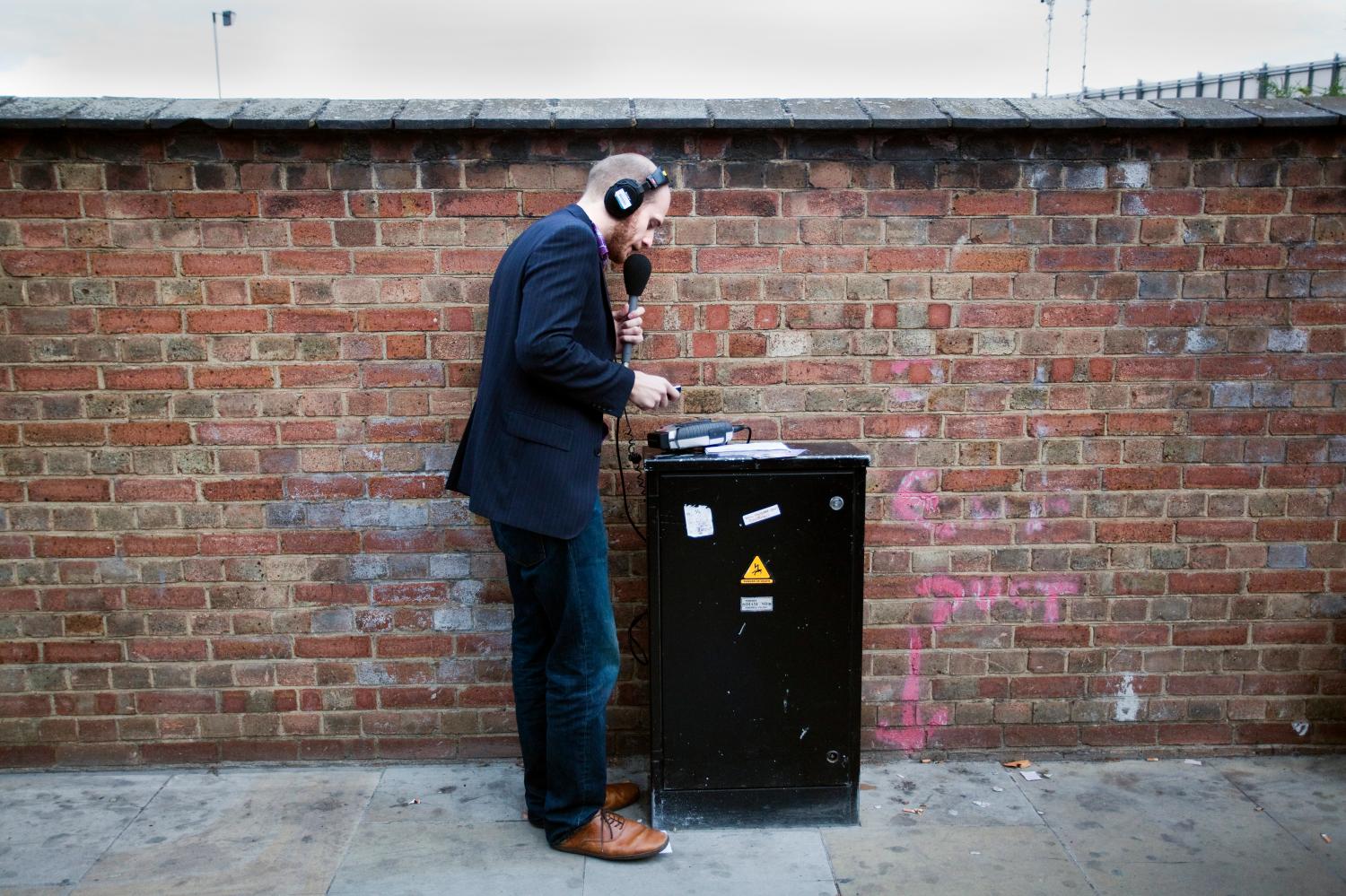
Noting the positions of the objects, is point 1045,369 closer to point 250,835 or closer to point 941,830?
point 941,830

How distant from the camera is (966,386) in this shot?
3.80 m

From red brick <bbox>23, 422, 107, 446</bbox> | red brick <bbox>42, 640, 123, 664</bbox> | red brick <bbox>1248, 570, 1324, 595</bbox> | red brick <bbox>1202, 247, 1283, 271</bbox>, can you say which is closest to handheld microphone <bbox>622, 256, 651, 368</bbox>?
red brick <bbox>23, 422, 107, 446</bbox>

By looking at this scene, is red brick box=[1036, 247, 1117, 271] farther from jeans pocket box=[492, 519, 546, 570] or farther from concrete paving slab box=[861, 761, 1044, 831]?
jeans pocket box=[492, 519, 546, 570]

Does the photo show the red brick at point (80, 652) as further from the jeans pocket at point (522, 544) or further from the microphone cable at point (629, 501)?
the microphone cable at point (629, 501)

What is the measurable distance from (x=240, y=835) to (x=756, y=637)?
1.87 m

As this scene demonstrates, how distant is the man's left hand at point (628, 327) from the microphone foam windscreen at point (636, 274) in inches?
3.2

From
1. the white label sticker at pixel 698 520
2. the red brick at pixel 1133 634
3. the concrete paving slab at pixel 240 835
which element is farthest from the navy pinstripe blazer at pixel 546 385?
the red brick at pixel 1133 634

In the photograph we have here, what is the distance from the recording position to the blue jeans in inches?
125

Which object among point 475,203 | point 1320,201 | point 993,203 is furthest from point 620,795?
point 1320,201

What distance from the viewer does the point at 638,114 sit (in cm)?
357

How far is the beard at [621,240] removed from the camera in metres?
3.19

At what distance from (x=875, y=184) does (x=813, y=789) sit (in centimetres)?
215

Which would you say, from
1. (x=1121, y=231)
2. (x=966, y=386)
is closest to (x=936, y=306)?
(x=966, y=386)

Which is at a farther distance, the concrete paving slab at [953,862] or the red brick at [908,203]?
the red brick at [908,203]
